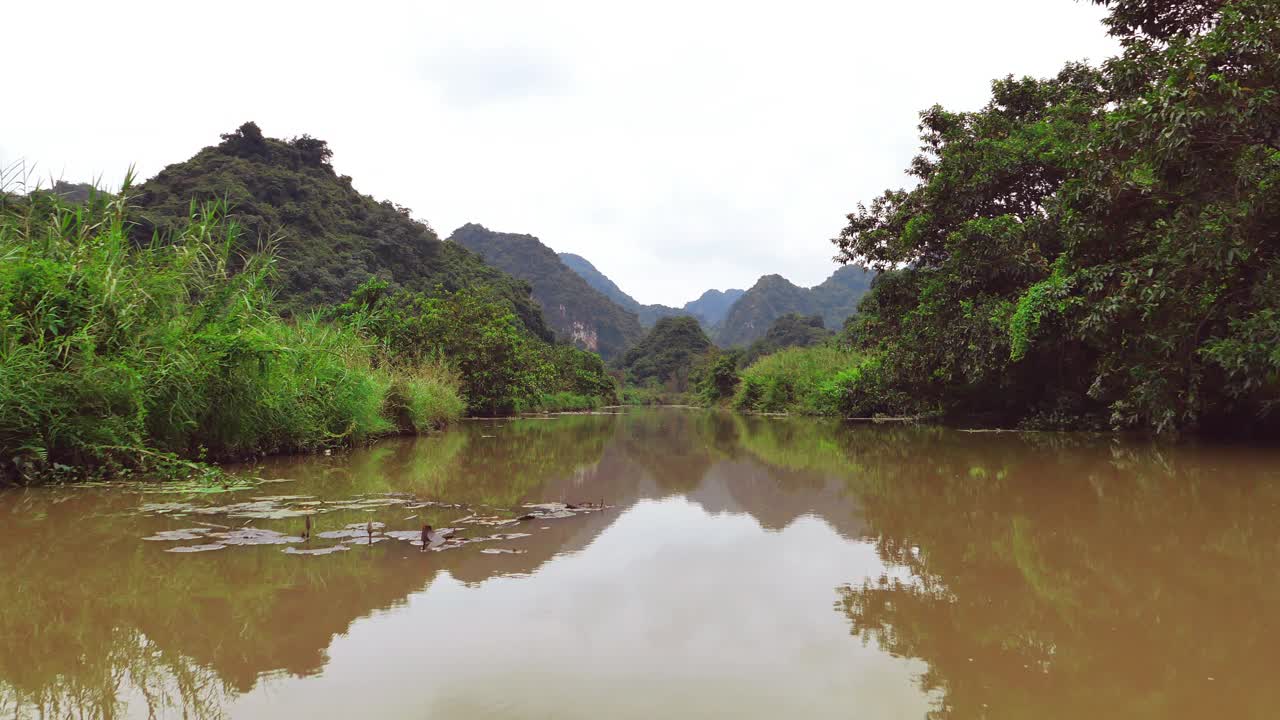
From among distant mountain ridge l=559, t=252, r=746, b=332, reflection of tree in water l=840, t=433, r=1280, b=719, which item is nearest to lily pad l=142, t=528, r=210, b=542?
reflection of tree in water l=840, t=433, r=1280, b=719

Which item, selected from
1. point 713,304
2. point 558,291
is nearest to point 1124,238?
point 558,291

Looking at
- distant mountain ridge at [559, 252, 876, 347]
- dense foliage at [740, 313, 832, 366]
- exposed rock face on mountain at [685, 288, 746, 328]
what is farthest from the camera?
exposed rock face on mountain at [685, 288, 746, 328]

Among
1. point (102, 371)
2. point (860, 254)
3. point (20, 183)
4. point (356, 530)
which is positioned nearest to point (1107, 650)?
point (356, 530)

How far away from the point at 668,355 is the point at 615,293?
3405 inches

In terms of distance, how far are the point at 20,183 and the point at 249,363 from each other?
2.03 m

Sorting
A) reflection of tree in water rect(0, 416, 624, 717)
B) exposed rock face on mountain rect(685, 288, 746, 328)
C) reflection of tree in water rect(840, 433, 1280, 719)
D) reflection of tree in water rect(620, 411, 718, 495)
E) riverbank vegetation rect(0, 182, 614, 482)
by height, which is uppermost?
exposed rock face on mountain rect(685, 288, 746, 328)

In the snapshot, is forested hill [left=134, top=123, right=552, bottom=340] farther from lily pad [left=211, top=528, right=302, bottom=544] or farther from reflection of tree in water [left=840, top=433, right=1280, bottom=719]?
reflection of tree in water [left=840, top=433, right=1280, bottom=719]

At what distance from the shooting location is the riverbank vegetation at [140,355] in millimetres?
4586

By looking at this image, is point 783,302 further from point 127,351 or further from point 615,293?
point 127,351

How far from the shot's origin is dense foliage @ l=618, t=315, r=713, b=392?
58.9m

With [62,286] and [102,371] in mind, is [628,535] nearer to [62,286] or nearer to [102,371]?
[102,371]

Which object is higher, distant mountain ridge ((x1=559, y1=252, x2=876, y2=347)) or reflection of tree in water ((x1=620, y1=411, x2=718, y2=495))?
distant mountain ridge ((x1=559, y1=252, x2=876, y2=347))

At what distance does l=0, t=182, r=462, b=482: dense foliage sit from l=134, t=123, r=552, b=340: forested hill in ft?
72.9

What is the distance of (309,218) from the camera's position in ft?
112
